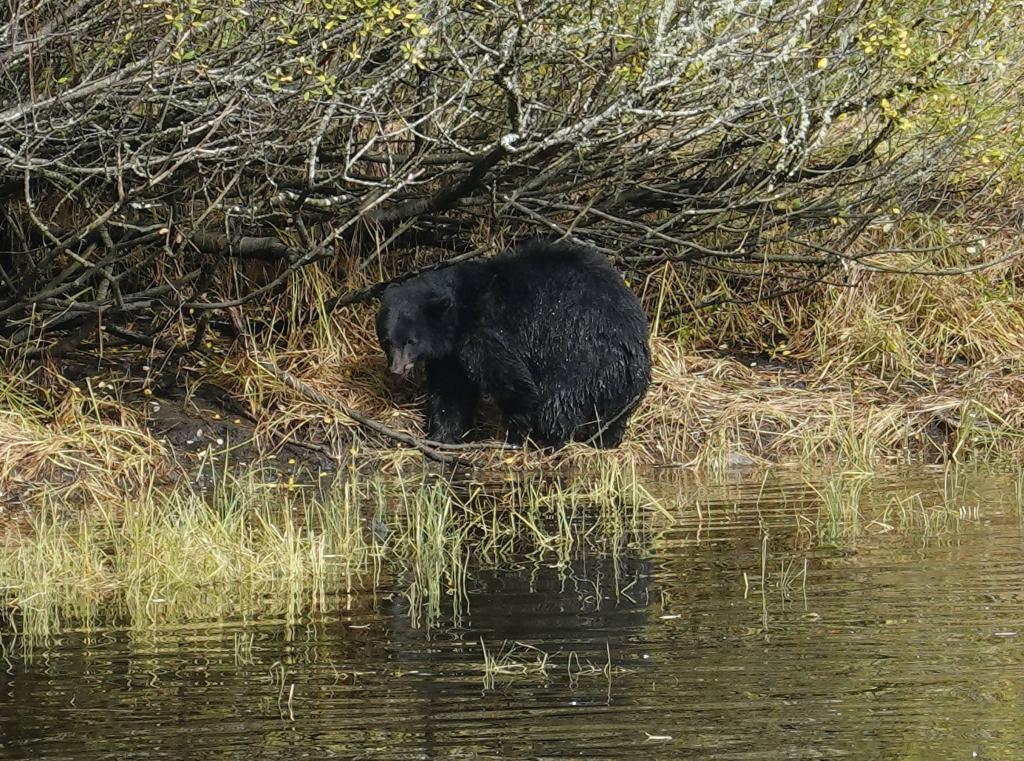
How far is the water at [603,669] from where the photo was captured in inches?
175

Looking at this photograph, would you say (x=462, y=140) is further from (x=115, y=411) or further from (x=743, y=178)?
(x=115, y=411)

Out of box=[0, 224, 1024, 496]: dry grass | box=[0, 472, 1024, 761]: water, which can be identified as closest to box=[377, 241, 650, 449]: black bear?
box=[0, 224, 1024, 496]: dry grass

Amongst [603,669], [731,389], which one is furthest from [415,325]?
[603,669]

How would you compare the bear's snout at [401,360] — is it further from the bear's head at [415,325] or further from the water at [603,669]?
the water at [603,669]

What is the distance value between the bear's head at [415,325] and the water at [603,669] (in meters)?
3.83

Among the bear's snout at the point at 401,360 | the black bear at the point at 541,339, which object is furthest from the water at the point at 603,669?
the bear's snout at the point at 401,360

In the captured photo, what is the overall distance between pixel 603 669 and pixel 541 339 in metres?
5.97

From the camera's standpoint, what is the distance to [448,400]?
11.2 meters

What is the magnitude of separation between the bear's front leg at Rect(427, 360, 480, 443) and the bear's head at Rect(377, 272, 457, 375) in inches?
6.3

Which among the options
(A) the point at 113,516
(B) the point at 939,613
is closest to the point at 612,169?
(A) the point at 113,516

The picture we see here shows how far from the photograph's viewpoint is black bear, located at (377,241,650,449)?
430 inches

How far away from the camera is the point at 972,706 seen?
15.1ft

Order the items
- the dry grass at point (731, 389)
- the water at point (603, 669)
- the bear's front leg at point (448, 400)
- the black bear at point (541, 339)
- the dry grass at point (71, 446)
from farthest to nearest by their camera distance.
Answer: the bear's front leg at point (448, 400) < the black bear at point (541, 339) < the dry grass at point (731, 389) < the dry grass at point (71, 446) < the water at point (603, 669)

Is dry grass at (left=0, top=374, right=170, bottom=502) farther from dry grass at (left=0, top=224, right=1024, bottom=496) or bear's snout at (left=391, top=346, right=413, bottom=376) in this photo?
bear's snout at (left=391, top=346, right=413, bottom=376)
